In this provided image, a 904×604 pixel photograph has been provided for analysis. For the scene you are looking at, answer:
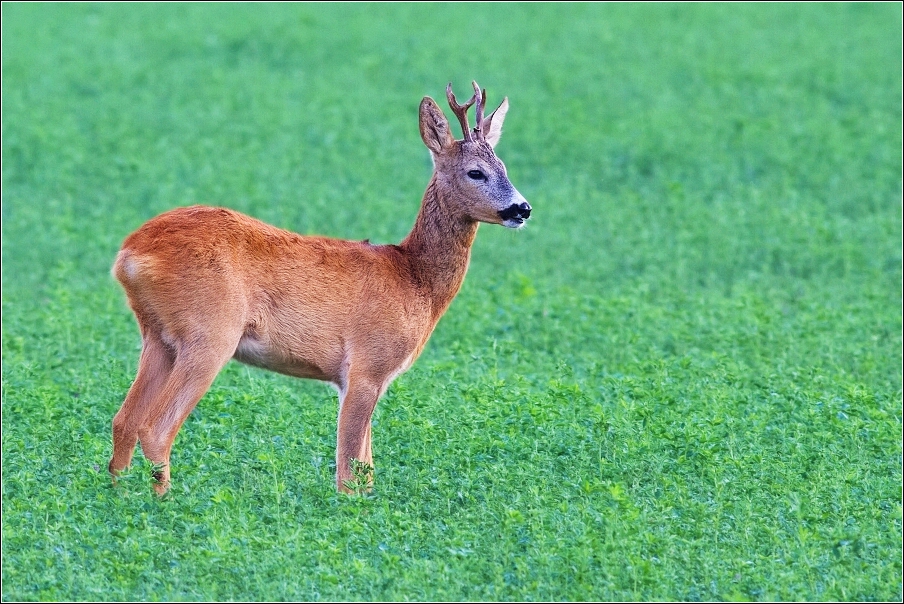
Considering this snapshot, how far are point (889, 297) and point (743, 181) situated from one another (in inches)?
154

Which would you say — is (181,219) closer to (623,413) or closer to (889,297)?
(623,413)

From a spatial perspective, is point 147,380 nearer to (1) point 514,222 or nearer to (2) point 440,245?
(2) point 440,245

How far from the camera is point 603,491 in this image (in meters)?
6.82

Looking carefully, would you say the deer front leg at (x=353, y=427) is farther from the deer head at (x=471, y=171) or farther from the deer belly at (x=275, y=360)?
the deer head at (x=471, y=171)

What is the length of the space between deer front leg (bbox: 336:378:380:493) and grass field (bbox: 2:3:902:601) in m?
0.17

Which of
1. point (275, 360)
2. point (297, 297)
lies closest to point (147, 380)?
point (275, 360)

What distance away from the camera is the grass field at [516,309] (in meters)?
6.18

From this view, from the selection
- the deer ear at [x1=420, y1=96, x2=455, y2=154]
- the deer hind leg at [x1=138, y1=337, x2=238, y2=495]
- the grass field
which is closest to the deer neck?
the deer ear at [x1=420, y1=96, x2=455, y2=154]

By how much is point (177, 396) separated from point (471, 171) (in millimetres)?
1977

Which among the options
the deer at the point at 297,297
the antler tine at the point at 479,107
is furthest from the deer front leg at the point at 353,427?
the antler tine at the point at 479,107

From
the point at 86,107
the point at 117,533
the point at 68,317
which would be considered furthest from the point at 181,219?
the point at 86,107

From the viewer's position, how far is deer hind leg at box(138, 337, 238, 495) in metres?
6.79

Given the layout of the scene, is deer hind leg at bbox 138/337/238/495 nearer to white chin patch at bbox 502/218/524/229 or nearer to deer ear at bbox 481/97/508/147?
white chin patch at bbox 502/218/524/229

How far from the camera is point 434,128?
7812 millimetres
